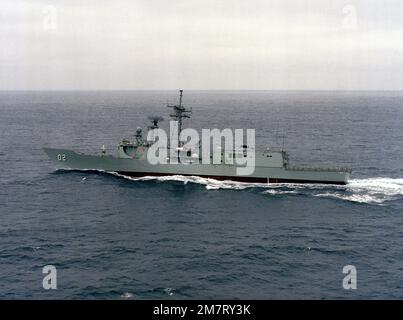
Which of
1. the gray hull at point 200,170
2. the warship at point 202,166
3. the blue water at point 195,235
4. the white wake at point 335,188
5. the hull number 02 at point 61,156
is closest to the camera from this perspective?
the blue water at point 195,235

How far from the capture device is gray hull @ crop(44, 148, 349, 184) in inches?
2397

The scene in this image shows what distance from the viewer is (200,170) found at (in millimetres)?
62750

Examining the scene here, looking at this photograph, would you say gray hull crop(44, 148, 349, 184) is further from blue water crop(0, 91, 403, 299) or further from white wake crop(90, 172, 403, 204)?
blue water crop(0, 91, 403, 299)

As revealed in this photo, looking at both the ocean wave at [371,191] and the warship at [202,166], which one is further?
the warship at [202,166]

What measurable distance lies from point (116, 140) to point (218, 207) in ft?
173

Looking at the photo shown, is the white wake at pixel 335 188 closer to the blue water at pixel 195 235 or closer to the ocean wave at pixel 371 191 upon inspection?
the ocean wave at pixel 371 191

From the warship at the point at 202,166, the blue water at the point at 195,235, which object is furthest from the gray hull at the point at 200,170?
the blue water at the point at 195,235

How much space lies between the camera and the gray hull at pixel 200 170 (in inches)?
2397

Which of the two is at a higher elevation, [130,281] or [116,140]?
[116,140]

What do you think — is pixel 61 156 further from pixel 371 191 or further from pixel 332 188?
pixel 371 191
